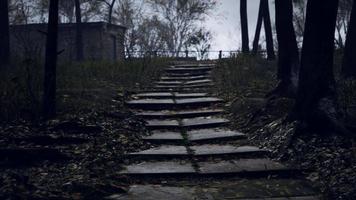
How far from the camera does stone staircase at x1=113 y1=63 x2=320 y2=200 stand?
4883 millimetres

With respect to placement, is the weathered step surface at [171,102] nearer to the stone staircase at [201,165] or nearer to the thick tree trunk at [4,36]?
the stone staircase at [201,165]

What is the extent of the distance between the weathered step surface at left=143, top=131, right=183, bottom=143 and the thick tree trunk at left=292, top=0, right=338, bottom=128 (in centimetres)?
186

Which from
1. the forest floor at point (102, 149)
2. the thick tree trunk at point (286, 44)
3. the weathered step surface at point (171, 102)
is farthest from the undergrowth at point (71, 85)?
the thick tree trunk at point (286, 44)

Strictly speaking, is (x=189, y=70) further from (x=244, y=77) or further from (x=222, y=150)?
(x=222, y=150)

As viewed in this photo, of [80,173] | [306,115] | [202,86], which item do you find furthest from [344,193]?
[202,86]

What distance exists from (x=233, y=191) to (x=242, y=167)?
0.80m

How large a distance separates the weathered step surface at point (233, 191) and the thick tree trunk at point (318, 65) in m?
1.59

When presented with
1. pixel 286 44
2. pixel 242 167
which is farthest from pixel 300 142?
pixel 286 44

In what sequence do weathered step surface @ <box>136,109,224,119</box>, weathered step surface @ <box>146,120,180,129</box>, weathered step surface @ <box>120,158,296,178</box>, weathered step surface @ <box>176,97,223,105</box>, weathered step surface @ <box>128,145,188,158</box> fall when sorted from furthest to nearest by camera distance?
weathered step surface @ <box>176,97,223,105</box>, weathered step surface @ <box>136,109,224,119</box>, weathered step surface @ <box>146,120,180,129</box>, weathered step surface @ <box>128,145,188,158</box>, weathered step surface @ <box>120,158,296,178</box>

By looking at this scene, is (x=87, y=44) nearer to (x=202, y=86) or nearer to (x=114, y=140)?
(x=202, y=86)

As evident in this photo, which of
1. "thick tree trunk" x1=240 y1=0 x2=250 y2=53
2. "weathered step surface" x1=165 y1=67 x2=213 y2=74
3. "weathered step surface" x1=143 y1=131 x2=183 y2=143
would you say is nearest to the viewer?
"weathered step surface" x1=143 y1=131 x2=183 y2=143

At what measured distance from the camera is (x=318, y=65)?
6539 mm

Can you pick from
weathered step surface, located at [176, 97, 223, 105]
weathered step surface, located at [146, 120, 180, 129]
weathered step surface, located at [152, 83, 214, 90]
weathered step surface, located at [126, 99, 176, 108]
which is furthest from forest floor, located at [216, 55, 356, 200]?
weathered step surface, located at [152, 83, 214, 90]

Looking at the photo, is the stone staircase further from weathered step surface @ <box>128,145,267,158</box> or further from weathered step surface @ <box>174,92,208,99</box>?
weathered step surface @ <box>174,92,208,99</box>
